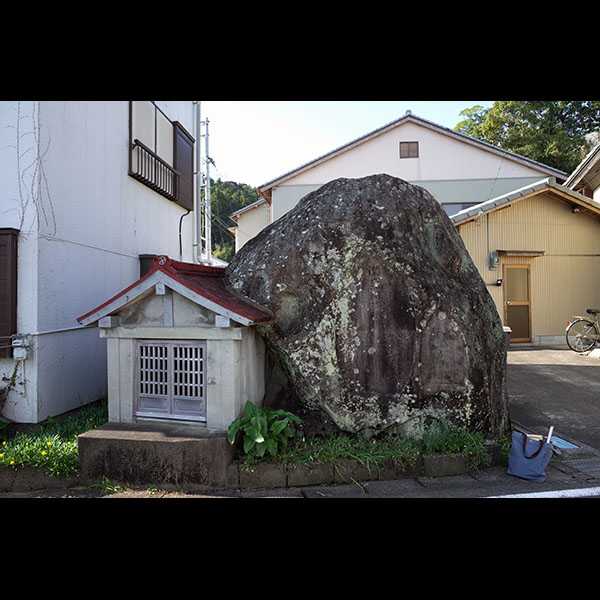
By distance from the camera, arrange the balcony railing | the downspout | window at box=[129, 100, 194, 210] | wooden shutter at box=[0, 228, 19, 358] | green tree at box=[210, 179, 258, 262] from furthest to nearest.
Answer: green tree at box=[210, 179, 258, 262], the downspout, window at box=[129, 100, 194, 210], the balcony railing, wooden shutter at box=[0, 228, 19, 358]

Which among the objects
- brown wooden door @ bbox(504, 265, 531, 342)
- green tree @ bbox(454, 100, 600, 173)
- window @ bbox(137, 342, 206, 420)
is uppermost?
green tree @ bbox(454, 100, 600, 173)

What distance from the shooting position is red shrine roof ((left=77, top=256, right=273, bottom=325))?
4.90 metres

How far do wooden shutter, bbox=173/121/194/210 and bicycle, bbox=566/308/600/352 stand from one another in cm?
1202

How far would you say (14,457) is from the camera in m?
4.99

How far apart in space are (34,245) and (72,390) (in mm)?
2425

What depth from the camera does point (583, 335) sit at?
40.3 feet

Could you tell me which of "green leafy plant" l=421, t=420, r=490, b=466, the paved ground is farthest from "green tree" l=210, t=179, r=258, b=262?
"green leafy plant" l=421, t=420, r=490, b=466

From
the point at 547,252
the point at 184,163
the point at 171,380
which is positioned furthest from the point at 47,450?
the point at 547,252

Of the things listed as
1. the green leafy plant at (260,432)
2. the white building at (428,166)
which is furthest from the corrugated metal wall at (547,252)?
the green leafy plant at (260,432)

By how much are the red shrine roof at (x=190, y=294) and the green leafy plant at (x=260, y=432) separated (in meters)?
1.17

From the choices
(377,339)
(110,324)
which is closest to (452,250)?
(377,339)

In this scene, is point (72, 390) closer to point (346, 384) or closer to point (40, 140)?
point (40, 140)

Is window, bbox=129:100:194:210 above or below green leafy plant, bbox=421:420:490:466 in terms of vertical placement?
above

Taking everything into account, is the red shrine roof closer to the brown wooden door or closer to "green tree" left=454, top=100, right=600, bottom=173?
the brown wooden door
